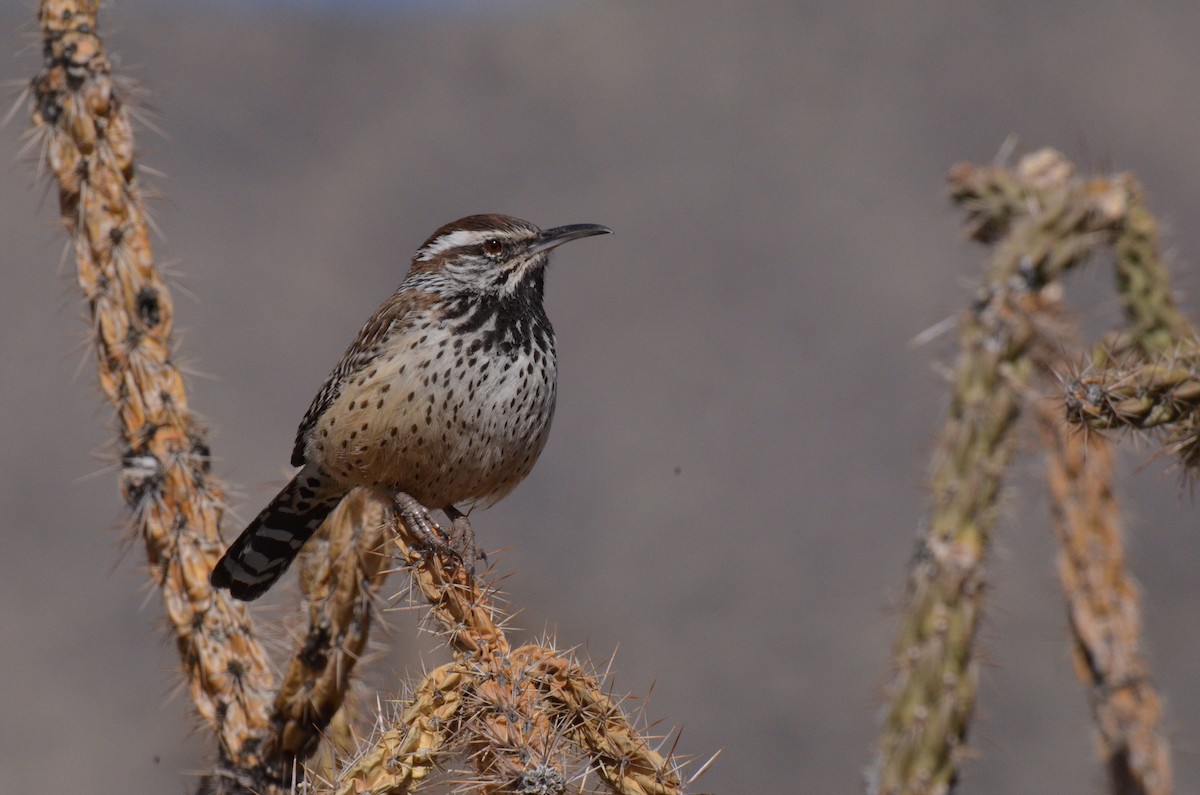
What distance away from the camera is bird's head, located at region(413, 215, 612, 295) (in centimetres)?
271

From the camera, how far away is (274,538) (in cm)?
271

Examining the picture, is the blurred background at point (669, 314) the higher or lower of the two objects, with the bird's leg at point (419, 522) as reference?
higher

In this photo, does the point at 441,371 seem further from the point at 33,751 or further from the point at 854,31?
the point at 854,31

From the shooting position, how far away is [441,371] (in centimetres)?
244

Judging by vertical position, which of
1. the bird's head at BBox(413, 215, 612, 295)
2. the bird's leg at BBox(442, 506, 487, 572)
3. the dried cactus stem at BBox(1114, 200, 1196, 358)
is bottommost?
the bird's leg at BBox(442, 506, 487, 572)

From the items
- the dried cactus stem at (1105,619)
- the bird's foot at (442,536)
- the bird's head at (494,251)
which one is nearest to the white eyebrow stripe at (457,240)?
the bird's head at (494,251)

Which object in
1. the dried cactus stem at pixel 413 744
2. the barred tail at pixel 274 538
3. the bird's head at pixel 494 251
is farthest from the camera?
the bird's head at pixel 494 251

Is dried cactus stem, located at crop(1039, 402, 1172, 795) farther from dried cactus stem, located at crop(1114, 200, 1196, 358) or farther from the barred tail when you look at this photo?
the barred tail

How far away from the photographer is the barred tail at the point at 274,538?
2.61 metres

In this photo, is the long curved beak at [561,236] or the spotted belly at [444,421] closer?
the spotted belly at [444,421]

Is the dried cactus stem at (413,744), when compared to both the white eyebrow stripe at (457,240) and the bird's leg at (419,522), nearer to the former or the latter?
the bird's leg at (419,522)

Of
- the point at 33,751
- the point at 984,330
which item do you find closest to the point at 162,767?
the point at 33,751

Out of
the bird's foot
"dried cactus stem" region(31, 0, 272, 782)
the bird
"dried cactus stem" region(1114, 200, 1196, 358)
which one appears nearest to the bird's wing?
the bird

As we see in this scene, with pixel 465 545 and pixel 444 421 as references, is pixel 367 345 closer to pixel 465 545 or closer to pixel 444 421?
pixel 444 421
